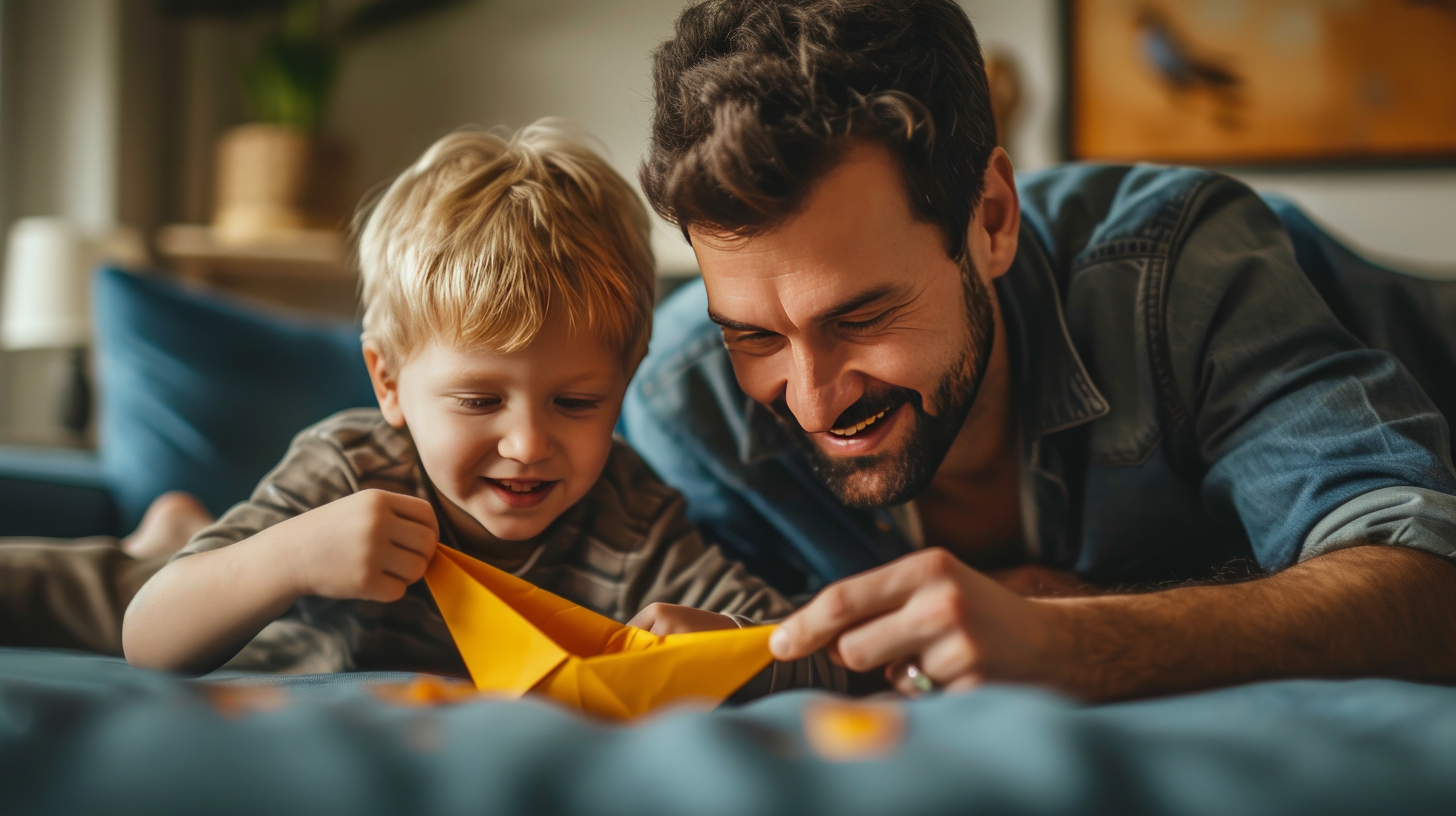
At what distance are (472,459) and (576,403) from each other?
105mm

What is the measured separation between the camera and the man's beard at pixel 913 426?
94cm

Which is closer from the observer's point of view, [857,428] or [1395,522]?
[1395,522]

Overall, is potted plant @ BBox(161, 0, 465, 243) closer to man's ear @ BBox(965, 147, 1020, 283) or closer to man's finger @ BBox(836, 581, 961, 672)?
man's ear @ BBox(965, 147, 1020, 283)

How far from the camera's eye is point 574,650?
0.68 m

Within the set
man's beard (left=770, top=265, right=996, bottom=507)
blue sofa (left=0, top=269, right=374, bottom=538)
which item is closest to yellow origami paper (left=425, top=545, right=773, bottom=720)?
man's beard (left=770, top=265, right=996, bottom=507)

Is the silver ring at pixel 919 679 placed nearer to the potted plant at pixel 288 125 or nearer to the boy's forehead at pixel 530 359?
the boy's forehead at pixel 530 359

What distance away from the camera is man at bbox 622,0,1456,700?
0.66 m

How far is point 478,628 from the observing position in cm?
68

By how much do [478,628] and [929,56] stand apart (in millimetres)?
618

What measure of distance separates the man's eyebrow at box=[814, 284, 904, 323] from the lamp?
239 centimetres

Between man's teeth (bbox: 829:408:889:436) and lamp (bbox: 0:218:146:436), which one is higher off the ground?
man's teeth (bbox: 829:408:889:436)

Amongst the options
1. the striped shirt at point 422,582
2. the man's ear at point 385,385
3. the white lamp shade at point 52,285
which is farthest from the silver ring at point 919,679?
the white lamp shade at point 52,285

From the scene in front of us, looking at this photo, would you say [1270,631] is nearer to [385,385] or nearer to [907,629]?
[907,629]

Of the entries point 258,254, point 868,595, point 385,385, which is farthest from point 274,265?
point 868,595
